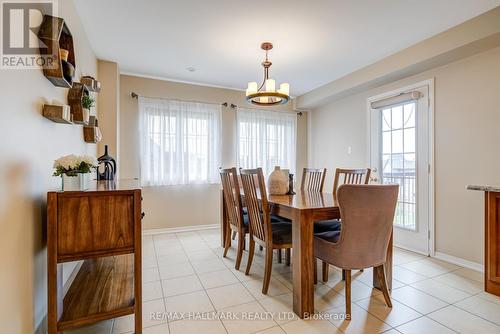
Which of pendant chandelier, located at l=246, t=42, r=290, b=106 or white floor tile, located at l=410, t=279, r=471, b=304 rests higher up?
pendant chandelier, located at l=246, t=42, r=290, b=106

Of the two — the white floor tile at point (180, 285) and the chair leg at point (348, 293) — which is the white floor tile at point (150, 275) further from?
the chair leg at point (348, 293)

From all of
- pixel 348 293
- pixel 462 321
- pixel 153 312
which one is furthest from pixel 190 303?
pixel 462 321

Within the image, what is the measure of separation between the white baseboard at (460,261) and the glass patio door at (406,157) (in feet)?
0.51

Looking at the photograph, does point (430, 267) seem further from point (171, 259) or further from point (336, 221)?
point (171, 259)

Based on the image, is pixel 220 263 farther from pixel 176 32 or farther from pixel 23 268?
pixel 176 32

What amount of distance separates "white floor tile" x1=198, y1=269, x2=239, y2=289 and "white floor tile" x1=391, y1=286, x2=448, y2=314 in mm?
1387

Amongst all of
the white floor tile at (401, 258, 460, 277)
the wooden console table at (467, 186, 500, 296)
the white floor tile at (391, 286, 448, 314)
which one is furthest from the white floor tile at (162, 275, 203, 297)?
the wooden console table at (467, 186, 500, 296)

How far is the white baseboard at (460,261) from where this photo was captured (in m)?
2.63

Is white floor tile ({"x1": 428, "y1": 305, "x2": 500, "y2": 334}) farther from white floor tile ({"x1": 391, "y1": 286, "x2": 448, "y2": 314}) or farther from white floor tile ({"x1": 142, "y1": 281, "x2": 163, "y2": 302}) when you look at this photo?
white floor tile ({"x1": 142, "y1": 281, "x2": 163, "y2": 302})

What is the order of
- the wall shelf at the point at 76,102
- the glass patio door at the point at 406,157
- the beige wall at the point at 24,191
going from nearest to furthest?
the beige wall at the point at 24,191 → the wall shelf at the point at 76,102 → the glass patio door at the point at 406,157

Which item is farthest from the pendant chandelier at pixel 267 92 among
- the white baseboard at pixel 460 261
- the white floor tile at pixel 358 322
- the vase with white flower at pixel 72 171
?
the white baseboard at pixel 460 261

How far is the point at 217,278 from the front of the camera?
8.08ft

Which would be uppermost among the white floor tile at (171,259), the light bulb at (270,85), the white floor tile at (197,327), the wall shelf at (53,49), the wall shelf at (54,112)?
the light bulb at (270,85)

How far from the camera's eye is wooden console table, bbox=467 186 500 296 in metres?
2.10
